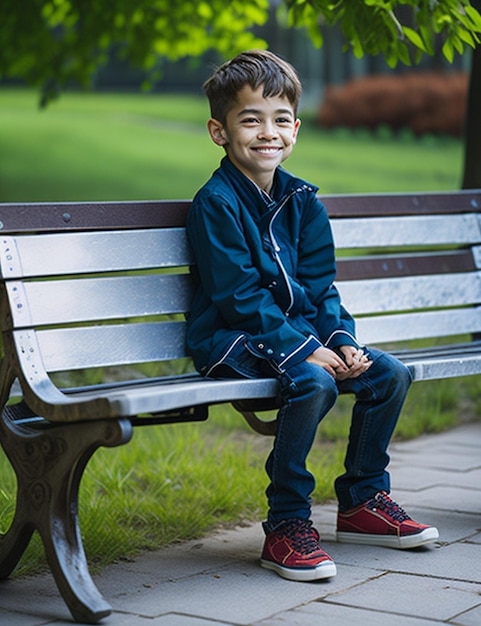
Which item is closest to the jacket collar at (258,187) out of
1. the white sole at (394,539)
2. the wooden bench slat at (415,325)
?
the wooden bench slat at (415,325)

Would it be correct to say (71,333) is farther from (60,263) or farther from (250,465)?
(250,465)

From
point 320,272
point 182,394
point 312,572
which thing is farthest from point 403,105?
point 182,394

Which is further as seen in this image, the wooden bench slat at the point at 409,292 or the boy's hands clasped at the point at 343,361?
the wooden bench slat at the point at 409,292

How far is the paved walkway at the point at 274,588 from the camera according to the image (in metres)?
3.16

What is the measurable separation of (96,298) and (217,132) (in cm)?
69

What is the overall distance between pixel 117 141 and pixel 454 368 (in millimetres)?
16485

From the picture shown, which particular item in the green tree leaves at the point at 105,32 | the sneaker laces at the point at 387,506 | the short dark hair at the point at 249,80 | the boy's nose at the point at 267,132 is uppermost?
the green tree leaves at the point at 105,32

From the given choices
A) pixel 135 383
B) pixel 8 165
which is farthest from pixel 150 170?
pixel 135 383

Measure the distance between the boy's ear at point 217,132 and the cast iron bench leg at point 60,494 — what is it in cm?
109

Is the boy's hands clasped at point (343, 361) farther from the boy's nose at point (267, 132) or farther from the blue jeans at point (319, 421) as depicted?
the boy's nose at point (267, 132)

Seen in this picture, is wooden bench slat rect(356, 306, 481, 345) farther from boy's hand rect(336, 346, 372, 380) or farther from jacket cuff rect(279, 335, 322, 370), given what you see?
jacket cuff rect(279, 335, 322, 370)

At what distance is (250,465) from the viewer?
4.94 m

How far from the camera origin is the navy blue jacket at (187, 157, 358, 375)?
364cm

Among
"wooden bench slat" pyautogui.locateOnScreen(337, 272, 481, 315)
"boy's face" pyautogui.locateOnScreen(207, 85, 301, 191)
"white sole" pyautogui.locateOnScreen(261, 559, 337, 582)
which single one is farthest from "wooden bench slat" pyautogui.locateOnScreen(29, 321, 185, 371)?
Result: "wooden bench slat" pyautogui.locateOnScreen(337, 272, 481, 315)
